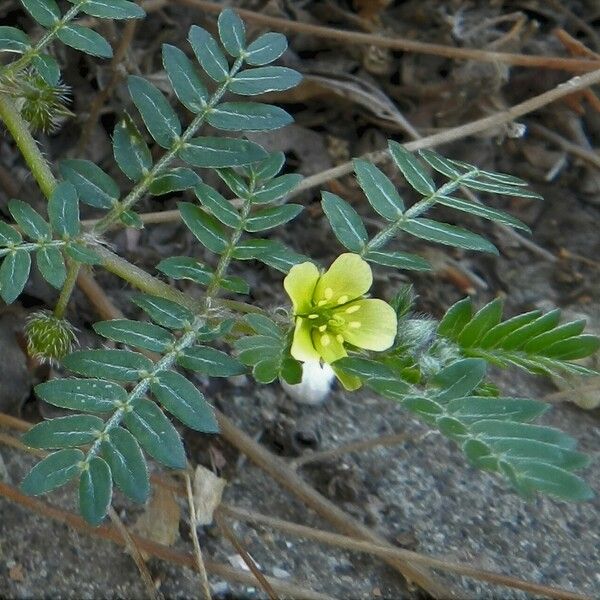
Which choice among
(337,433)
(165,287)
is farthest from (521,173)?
(165,287)

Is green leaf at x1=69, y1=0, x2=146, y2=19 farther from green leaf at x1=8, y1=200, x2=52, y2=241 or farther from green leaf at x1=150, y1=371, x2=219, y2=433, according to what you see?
green leaf at x1=150, y1=371, x2=219, y2=433

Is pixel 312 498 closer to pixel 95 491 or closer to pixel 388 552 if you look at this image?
pixel 388 552

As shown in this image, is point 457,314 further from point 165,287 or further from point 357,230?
point 165,287

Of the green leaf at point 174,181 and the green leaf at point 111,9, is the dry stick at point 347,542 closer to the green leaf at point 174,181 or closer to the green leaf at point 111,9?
the green leaf at point 174,181

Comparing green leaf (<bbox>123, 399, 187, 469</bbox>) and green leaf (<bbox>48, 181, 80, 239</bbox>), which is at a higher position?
green leaf (<bbox>48, 181, 80, 239</bbox>)

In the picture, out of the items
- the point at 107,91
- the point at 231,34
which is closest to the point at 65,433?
the point at 231,34

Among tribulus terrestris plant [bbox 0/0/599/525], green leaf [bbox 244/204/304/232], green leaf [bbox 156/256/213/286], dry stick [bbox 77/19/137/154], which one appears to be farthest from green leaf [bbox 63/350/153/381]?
dry stick [bbox 77/19/137/154]
